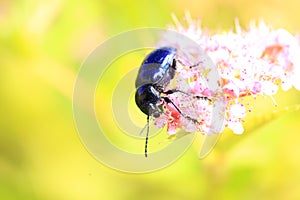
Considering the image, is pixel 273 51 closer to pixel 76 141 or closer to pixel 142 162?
pixel 142 162

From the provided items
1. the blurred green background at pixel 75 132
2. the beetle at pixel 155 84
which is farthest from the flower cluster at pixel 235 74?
the blurred green background at pixel 75 132

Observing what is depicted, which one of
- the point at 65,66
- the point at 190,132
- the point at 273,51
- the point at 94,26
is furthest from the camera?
the point at 94,26

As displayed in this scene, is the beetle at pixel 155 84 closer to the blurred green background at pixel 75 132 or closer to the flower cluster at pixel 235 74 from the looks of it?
the flower cluster at pixel 235 74

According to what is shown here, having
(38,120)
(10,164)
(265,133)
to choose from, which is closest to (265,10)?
(265,133)

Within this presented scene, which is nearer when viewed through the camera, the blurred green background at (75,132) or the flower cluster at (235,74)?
the flower cluster at (235,74)

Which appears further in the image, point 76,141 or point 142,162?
point 76,141

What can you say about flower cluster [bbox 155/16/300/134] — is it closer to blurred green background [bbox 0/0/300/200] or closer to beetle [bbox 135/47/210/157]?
beetle [bbox 135/47/210/157]

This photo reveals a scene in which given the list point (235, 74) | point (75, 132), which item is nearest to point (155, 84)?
point (235, 74)
